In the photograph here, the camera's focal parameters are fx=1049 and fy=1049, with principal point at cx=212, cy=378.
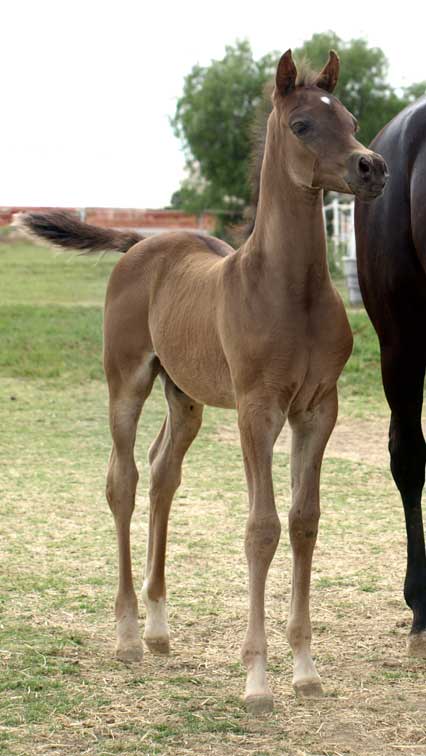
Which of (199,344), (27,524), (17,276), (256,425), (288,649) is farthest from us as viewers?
(17,276)

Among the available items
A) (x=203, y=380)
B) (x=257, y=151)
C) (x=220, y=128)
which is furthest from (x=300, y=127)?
(x=220, y=128)

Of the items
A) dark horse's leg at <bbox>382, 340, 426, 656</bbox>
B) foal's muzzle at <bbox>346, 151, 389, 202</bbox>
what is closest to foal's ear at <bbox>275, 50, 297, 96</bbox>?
foal's muzzle at <bbox>346, 151, 389, 202</bbox>

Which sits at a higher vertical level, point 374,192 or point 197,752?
point 374,192

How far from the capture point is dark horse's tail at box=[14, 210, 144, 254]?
4438 mm

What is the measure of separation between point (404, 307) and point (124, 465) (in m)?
1.27

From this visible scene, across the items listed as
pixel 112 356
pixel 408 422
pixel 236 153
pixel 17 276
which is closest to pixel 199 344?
pixel 112 356

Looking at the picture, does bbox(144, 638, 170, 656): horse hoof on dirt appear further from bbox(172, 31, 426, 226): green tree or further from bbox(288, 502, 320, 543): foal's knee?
bbox(172, 31, 426, 226): green tree

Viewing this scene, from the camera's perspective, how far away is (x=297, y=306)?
3412 mm

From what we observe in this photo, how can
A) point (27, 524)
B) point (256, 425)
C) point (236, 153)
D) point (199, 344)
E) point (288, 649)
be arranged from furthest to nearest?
1. point (236, 153)
2. point (27, 524)
3. point (288, 649)
4. point (199, 344)
5. point (256, 425)

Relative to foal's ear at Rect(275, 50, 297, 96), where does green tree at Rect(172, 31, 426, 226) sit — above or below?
above

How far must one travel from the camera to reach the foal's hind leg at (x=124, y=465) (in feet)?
13.3

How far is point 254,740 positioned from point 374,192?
1.66 m

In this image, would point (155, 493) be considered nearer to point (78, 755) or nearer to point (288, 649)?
point (288, 649)

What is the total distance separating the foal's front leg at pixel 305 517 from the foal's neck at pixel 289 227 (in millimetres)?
434
